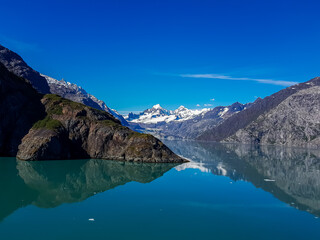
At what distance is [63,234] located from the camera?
2909 centimetres

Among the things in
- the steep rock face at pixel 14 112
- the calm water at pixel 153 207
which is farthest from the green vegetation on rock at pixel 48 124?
the calm water at pixel 153 207

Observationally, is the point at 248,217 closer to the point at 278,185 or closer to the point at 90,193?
the point at 90,193

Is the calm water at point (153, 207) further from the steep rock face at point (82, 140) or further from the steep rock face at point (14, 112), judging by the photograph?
the steep rock face at point (14, 112)

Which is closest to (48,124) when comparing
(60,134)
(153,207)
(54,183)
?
(60,134)

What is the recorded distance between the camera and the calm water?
30875mm

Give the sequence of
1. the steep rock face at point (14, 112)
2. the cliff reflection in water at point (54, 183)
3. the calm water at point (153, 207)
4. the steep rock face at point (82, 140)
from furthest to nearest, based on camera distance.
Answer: the steep rock face at point (14, 112) < the steep rock face at point (82, 140) < the cliff reflection in water at point (54, 183) < the calm water at point (153, 207)

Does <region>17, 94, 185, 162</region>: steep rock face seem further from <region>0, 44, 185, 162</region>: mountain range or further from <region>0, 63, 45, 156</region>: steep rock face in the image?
<region>0, 63, 45, 156</region>: steep rock face

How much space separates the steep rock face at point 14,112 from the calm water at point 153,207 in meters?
43.6

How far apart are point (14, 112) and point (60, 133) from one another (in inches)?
988

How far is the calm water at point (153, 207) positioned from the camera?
30875 millimetres

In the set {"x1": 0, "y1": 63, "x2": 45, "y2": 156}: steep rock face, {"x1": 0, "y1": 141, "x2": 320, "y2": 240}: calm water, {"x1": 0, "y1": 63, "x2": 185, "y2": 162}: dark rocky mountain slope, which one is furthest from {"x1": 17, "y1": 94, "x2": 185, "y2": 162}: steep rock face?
{"x1": 0, "y1": 141, "x2": 320, "y2": 240}: calm water

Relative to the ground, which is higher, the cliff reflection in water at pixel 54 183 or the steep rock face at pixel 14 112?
the steep rock face at pixel 14 112

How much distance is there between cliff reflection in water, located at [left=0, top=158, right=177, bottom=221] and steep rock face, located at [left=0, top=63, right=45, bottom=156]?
32973 millimetres

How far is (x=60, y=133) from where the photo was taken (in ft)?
357
